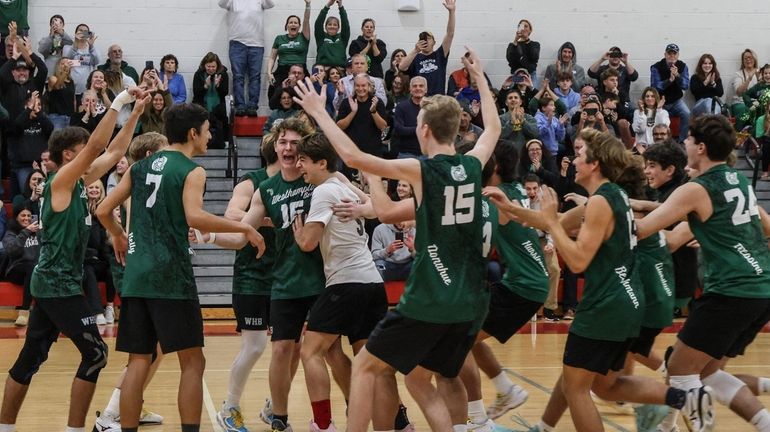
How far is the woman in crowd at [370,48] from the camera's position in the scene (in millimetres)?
17797

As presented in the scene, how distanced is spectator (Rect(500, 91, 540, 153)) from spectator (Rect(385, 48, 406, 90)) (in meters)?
2.48

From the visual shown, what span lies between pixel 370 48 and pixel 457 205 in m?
12.6

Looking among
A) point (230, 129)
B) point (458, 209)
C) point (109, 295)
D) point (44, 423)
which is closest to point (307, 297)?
point (458, 209)

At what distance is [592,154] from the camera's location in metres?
6.05

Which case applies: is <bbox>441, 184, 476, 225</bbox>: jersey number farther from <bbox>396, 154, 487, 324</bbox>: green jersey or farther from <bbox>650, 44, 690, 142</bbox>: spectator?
<bbox>650, 44, 690, 142</bbox>: spectator

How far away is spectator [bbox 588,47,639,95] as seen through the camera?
18719mm

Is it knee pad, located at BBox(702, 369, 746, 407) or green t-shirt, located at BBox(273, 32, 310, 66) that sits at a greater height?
green t-shirt, located at BBox(273, 32, 310, 66)

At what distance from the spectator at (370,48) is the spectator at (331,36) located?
22 cm

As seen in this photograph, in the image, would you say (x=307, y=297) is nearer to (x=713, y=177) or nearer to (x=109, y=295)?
(x=713, y=177)

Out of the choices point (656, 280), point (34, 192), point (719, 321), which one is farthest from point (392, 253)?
point (719, 321)

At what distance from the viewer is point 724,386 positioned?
6531 mm

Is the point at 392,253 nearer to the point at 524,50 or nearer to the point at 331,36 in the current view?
the point at 331,36

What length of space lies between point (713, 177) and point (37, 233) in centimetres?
944

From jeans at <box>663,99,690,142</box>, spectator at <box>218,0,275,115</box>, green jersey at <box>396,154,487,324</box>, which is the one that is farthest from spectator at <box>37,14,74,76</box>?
green jersey at <box>396,154,487,324</box>
